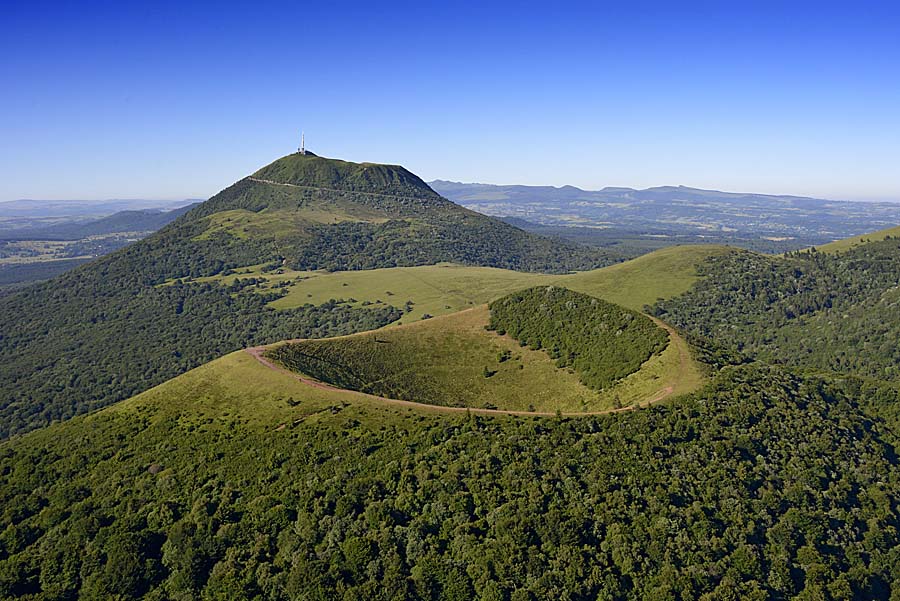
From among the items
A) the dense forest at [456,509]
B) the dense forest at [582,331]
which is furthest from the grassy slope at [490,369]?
the dense forest at [456,509]

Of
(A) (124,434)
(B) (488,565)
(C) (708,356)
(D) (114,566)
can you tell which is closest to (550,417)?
(B) (488,565)

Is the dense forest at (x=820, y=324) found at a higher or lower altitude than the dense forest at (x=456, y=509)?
lower

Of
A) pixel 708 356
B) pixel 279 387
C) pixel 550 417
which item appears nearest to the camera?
pixel 550 417

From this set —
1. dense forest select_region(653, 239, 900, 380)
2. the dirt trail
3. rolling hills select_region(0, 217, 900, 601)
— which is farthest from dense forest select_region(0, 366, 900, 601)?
dense forest select_region(653, 239, 900, 380)

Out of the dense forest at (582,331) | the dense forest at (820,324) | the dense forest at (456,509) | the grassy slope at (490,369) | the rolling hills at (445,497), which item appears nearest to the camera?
the dense forest at (456,509)

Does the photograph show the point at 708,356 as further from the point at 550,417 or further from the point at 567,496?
the point at 567,496

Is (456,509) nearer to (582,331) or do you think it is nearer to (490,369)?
(490,369)

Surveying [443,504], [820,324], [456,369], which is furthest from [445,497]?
[820,324]

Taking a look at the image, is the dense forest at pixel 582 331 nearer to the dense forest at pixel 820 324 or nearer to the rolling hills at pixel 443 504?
the rolling hills at pixel 443 504
